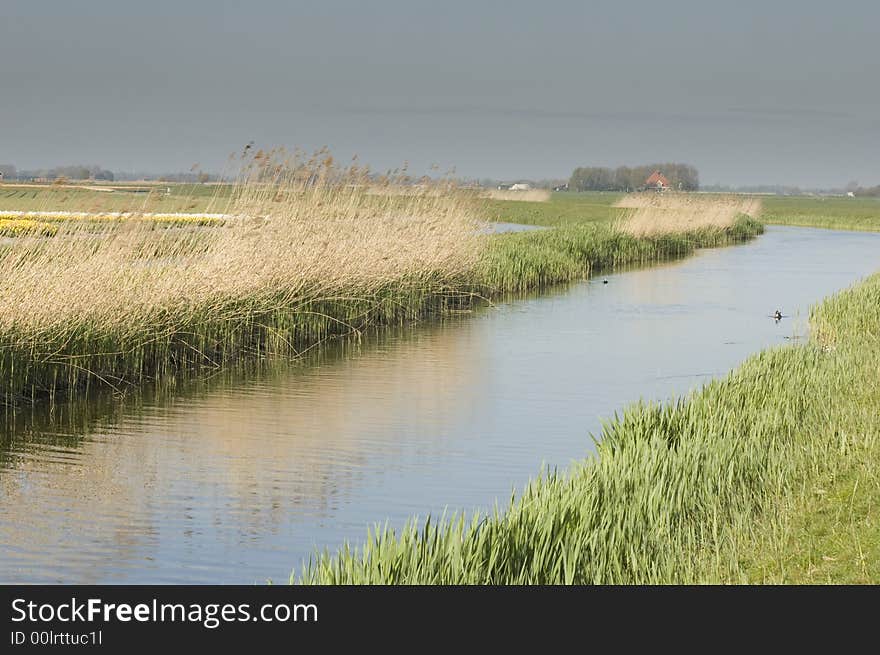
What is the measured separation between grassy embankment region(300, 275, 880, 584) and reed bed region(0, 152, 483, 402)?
620 centimetres

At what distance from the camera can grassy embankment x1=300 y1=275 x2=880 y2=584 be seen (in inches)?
234

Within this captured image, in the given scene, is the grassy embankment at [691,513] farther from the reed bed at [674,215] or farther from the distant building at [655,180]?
the distant building at [655,180]

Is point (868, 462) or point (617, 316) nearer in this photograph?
point (868, 462)

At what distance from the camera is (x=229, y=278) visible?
15.5 m

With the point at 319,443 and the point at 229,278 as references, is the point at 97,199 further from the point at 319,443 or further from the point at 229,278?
the point at 319,443

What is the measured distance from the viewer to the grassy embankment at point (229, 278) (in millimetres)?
13008

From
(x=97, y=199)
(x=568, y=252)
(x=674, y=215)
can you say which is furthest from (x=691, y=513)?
(x=674, y=215)

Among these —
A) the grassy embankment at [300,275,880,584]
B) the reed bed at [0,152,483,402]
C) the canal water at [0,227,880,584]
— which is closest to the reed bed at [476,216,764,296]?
the reed bed at [0,152,483,402]

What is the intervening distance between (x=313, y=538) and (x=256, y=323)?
839 centimetres

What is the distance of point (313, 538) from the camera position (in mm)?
8188

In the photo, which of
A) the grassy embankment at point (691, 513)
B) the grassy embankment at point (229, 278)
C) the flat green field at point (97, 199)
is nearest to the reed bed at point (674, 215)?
the grassy embankment at point (229, 278)

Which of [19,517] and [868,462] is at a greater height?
[868,462]
